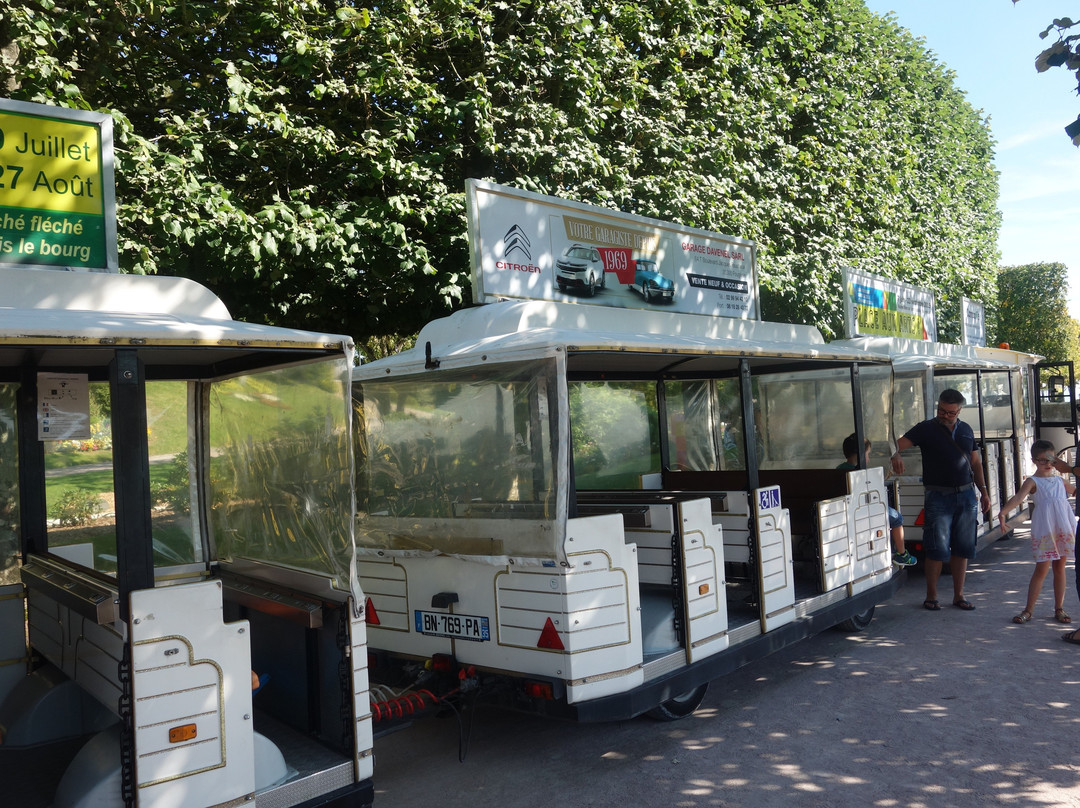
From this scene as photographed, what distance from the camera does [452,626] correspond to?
4977 mm

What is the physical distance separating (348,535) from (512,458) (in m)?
1.20

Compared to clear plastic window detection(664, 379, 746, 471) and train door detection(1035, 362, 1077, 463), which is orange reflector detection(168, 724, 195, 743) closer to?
clear plastic window detection(664, 379, 746, 471)

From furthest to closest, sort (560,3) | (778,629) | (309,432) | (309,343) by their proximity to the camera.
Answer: (560,3)
(778,629)
(309,432)
(309,343)

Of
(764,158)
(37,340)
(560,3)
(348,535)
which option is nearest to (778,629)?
(348,535)

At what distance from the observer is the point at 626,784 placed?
4.47 meters

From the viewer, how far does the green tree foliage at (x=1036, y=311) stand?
35938 mm

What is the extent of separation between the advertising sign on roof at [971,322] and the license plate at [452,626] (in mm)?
13396

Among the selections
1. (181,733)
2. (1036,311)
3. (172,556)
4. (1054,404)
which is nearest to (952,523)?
(172,556)

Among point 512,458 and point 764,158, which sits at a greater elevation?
point 764,158

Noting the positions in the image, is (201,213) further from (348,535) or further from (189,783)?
(189,783)

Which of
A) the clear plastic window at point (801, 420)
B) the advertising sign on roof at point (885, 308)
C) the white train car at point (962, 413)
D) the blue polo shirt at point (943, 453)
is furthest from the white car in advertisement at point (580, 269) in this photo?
the advertising sign on roof at point (885, 308)

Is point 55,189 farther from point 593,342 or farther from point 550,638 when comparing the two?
point 550,638

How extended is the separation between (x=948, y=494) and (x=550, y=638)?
515cm

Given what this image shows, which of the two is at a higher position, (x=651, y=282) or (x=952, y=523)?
(x=651, y=282)
